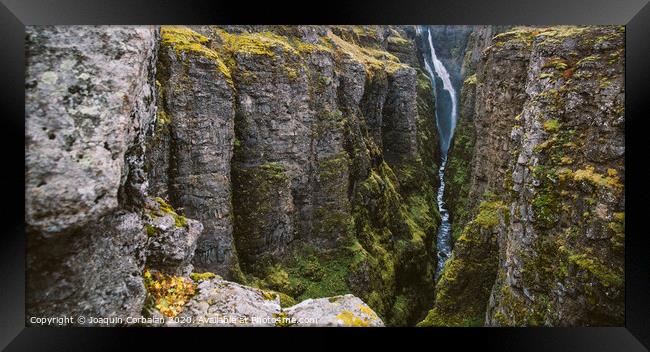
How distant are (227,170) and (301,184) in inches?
145

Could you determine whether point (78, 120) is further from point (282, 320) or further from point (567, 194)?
point (567, 194)

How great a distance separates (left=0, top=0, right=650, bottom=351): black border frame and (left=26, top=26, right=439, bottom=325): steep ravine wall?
88 centimetres

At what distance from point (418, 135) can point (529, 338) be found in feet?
74.1

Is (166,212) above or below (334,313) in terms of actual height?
above

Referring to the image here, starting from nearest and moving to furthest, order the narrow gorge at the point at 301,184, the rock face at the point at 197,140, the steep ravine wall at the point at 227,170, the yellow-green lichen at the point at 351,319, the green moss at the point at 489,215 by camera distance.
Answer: the steep ravine wall at the point at 227,170, the narrow gorge at the point at 301,184, the yellow-green lichen at the point at 351,319, the green moss at the point at 489,215, the rock face at the point at 197,140

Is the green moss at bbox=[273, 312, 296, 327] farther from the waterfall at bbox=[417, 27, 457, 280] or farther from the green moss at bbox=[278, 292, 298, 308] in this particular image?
the waterfall at bbox=[417, 27, 457, 280]

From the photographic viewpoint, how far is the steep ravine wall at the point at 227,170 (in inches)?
182

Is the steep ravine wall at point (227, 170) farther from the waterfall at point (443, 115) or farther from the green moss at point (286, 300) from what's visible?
the waterfall at point (443, 115)

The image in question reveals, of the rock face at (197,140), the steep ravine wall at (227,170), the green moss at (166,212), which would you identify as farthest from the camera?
the rock face at (197,140)

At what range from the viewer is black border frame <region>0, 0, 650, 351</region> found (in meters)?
6.00
